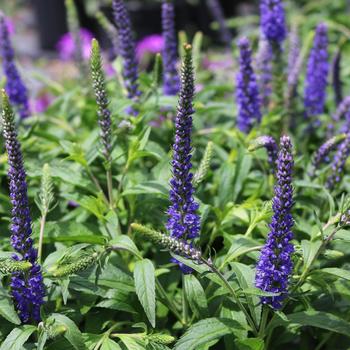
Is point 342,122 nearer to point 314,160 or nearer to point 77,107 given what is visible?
point 314,160

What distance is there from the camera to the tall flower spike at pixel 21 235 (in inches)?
114

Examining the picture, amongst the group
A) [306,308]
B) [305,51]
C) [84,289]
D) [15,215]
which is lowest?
[306,308]

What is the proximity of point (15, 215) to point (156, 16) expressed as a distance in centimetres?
1335

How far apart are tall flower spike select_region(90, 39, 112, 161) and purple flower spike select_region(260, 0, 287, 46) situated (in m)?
2.27

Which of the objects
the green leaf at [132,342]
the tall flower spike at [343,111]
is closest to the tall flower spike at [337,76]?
the tall flower spike at [343,111]

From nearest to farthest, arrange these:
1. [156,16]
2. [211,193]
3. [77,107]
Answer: [211,193], [77,107], [156,16]

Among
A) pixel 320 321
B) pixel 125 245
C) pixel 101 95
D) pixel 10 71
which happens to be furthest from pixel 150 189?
pixel 10 71

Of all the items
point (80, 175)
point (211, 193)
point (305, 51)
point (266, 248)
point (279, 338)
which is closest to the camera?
point (266, 248)

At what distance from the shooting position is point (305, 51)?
17.9 ft

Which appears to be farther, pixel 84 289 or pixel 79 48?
pixel 79 48

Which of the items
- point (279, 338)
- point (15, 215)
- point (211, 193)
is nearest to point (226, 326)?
point (279, 338)

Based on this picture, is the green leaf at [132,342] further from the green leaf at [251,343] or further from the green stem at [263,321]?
the green stem at [263,321]

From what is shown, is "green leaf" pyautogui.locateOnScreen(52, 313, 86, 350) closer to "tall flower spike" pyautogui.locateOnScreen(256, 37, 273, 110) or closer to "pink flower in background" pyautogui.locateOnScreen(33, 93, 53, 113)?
"tall flower spike" pyautogui.locateOnScreen(256, 37, 273, 110)

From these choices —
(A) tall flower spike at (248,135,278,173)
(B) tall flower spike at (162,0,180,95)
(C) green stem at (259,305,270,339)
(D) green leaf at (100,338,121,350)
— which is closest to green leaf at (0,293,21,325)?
(D) green leaf at (100,338,121,350)
